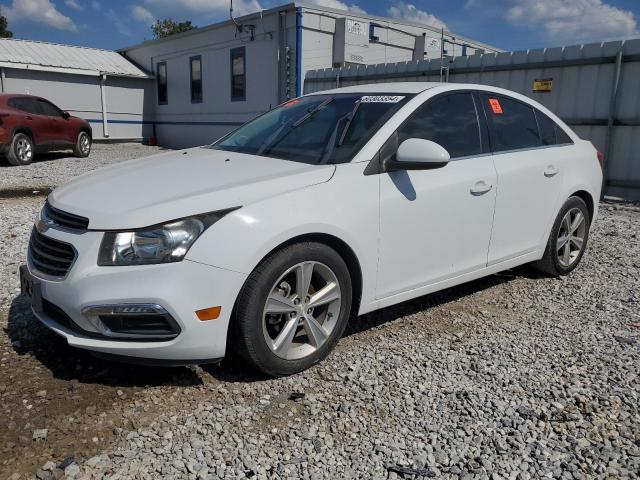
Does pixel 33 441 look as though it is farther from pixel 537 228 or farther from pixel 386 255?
pixel 537 228

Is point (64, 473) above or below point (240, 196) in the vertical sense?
below

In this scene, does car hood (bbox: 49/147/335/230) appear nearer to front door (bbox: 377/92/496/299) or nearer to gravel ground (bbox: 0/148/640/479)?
front door (bbox: 377/92/496/299)

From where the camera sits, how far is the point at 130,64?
24.2 m

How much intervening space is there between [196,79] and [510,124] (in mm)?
18141

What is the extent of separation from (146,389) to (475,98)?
3089 millimetres

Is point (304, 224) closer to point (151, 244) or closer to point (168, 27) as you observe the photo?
point (151, 244)

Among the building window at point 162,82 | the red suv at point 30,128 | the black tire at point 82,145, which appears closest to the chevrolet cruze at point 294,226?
the red suv at point 30,128

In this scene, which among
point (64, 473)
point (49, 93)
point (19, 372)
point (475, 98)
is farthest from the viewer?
point (49, 93)

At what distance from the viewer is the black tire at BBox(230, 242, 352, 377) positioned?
2.88 m

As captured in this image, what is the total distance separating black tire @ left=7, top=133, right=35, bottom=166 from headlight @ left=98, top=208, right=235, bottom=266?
1169 cm

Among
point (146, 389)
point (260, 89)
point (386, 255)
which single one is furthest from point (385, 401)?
point (260, 89)

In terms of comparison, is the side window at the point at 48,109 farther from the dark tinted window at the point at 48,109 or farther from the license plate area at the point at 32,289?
the license plate area at the point at 32,289

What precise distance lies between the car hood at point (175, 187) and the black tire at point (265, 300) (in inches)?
13.6

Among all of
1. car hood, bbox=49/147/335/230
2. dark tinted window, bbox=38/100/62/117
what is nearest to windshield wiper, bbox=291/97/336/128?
car hood, bbox=49/147/335/230
